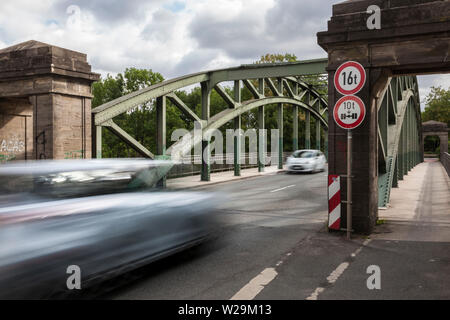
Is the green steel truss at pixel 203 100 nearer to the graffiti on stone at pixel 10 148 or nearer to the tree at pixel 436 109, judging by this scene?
the graffiti on stone at pixel 10 148

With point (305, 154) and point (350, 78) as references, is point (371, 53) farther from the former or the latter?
point (305, 154)

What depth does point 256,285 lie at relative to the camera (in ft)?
16.1

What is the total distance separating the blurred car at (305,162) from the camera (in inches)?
996

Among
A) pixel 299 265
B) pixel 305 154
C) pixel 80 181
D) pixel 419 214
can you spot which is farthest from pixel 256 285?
pixel 305 154

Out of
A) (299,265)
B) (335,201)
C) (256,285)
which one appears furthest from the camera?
(335,201)

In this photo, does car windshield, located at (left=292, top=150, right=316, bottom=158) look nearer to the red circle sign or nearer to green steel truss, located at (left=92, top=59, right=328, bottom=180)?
green steel truss, located at (left=92, top=59, right=328, bottom=180)

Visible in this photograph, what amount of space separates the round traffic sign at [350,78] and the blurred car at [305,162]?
1800 centimetres

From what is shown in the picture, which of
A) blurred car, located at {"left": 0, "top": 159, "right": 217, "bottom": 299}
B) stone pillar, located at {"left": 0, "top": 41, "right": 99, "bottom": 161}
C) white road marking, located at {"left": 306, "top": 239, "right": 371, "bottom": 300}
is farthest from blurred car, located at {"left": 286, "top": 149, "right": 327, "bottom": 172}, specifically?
blurred car, located at {"left": 0, "top": 159, "right": 217, "bottom": 299}

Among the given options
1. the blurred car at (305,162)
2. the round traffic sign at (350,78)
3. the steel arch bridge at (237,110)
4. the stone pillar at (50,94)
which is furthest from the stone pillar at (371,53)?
the blurred car at (305,162)

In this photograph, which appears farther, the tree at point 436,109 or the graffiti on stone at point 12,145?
the tree at point 436,109

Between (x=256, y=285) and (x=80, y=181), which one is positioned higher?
(x=80, y=181)

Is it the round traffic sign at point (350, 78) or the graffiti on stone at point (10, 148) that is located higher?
the round traffic sign at point (350, 78)

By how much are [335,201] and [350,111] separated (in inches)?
69.8
